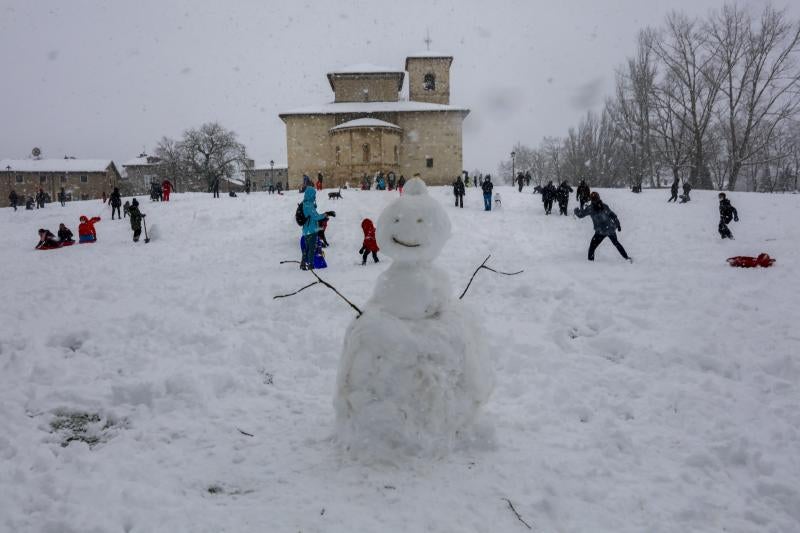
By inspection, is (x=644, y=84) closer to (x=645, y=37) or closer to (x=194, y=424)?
(x=645, y=37)

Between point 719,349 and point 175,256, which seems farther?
point 175,256

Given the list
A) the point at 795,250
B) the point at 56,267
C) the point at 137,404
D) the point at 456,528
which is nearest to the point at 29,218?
the point at 56,267

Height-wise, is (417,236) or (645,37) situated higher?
(645,37)

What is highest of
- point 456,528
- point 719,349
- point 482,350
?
point 482,350

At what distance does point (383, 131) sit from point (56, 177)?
52715 millimetres

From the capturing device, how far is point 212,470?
146 inches

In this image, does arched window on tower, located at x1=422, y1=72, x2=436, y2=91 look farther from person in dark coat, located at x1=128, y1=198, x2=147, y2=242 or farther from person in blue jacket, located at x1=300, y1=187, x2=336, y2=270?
person in blue jacket, located at x1=300, y1=187, x2=336, y2=270

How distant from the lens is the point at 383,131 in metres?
39.5

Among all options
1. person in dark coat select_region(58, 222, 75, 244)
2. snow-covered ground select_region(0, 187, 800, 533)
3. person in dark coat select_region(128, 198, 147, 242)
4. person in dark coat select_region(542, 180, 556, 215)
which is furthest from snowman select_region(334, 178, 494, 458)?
person in dark coat select_region(542, 180, 556, 215)

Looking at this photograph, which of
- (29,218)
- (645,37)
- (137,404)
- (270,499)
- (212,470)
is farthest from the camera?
(645,37)

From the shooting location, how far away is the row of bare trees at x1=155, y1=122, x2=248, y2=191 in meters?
52.2

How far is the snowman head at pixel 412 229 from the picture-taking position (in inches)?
147

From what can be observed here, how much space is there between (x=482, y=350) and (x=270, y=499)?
79.8 inches

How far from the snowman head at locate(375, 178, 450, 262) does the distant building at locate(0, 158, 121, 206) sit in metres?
71.6
